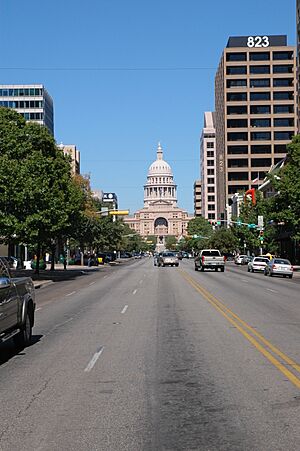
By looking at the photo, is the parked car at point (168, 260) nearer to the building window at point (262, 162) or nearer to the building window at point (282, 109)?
the building window at point (262, 162)

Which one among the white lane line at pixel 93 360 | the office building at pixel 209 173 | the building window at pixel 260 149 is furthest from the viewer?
the office building at pixel 209 173

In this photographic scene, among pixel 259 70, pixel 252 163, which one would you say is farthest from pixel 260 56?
pixel 252 163

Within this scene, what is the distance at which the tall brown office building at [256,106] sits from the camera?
130500 mm

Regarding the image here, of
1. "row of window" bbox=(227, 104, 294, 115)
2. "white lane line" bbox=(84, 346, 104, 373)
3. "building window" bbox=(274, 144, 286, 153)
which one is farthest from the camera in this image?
"row of window" bbox=(227, 104, 294, 115)

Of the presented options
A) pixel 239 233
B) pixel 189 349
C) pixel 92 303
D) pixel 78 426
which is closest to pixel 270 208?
pixel 239 233

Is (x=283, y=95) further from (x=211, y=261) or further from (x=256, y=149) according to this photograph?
(x=211, y=261)

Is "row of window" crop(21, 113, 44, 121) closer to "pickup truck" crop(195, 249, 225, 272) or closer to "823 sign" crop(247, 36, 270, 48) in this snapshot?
"823 sign" crop(247, 36, 270, 48)

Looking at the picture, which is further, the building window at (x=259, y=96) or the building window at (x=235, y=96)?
the building window at (x=235, y=96)

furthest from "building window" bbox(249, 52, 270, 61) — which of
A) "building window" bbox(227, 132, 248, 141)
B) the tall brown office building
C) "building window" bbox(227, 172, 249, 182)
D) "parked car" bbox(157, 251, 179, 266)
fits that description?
"parked car" bbox(157, 251, 179, 266)

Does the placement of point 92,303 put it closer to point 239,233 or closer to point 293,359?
point 293,359

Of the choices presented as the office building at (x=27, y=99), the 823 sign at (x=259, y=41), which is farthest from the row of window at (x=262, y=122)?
the office building at (x=27, y=99)

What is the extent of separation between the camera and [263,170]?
130 m

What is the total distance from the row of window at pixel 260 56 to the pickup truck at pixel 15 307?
4910 inches

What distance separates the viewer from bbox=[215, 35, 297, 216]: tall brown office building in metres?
130
